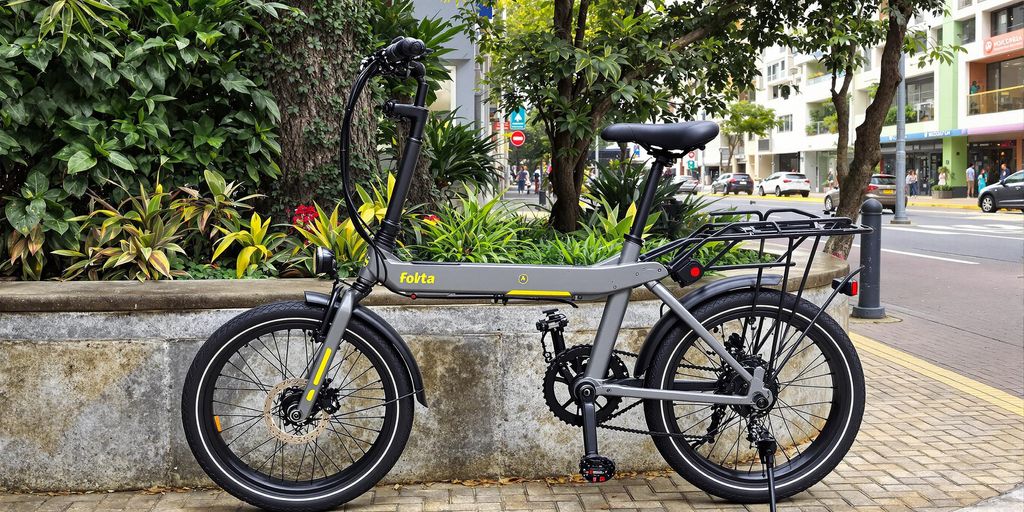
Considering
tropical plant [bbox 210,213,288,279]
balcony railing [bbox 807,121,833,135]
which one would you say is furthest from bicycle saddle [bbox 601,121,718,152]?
balcony railing [bbox 807,121,833,135]

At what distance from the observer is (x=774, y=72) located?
76.3 meters

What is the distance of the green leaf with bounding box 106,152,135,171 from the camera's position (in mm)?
4684

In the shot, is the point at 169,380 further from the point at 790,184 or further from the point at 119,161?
the point at 790,184

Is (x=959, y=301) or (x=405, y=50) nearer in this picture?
(x=405, y=50)

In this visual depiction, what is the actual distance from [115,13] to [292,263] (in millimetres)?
1537

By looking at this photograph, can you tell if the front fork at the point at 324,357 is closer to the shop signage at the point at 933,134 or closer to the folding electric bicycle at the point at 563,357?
the folding electric bicycle at the point at 563,357

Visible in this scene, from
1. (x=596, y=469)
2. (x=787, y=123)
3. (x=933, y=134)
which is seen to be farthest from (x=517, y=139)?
(x=787, y=123)

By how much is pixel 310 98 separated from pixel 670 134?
2539mm

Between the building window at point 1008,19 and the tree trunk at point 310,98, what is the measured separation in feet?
148

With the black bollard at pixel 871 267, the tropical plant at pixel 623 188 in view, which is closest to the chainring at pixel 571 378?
the tropical plant at pixel 623 188

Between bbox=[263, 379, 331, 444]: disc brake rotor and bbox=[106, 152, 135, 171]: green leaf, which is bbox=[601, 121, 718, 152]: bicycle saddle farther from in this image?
bbox=[106, 152, 135, 171]: green leaf

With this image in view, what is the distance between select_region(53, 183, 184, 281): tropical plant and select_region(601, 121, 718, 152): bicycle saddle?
2227 millimetres

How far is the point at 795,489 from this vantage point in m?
3.91

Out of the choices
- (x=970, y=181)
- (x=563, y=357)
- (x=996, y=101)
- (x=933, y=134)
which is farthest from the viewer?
(x=933, y=134)
